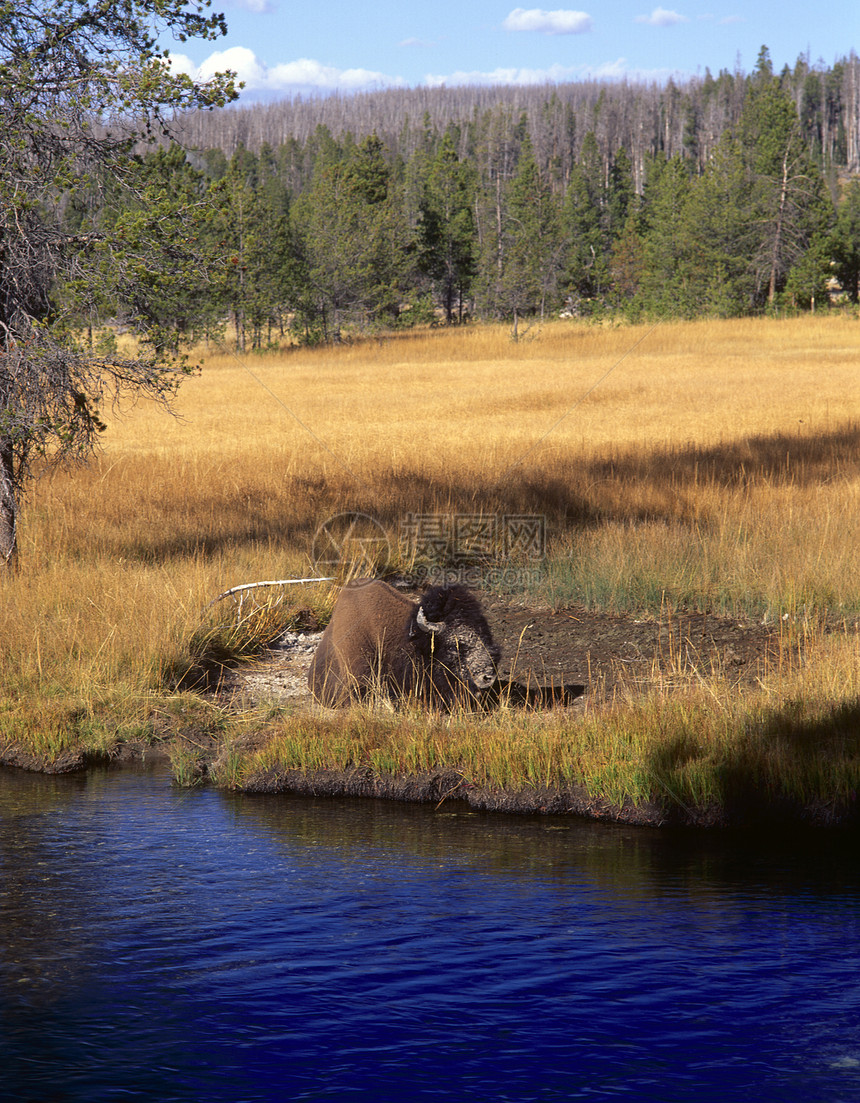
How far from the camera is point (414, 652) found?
24.2 feet

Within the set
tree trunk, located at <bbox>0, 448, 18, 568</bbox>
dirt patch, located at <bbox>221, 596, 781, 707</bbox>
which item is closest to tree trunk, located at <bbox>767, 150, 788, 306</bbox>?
dirt patch, located at <bbox>221, 596, 781, 707</bbox>

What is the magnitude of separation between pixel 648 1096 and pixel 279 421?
22017 millimetres

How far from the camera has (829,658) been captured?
6973 millimetres

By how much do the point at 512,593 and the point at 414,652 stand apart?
11.1 feet

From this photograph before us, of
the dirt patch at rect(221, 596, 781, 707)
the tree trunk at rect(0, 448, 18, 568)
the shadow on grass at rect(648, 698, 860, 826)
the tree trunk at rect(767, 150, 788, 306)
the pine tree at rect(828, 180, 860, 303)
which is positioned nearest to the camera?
the shadow on grass at rect(648, 698, 860, 826)

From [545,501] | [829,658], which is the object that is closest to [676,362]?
[545,501]

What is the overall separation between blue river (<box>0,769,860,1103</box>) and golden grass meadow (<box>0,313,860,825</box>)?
0.59 m

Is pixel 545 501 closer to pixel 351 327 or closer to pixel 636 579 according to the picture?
pixel 636 579

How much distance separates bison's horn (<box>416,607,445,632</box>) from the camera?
735cm
